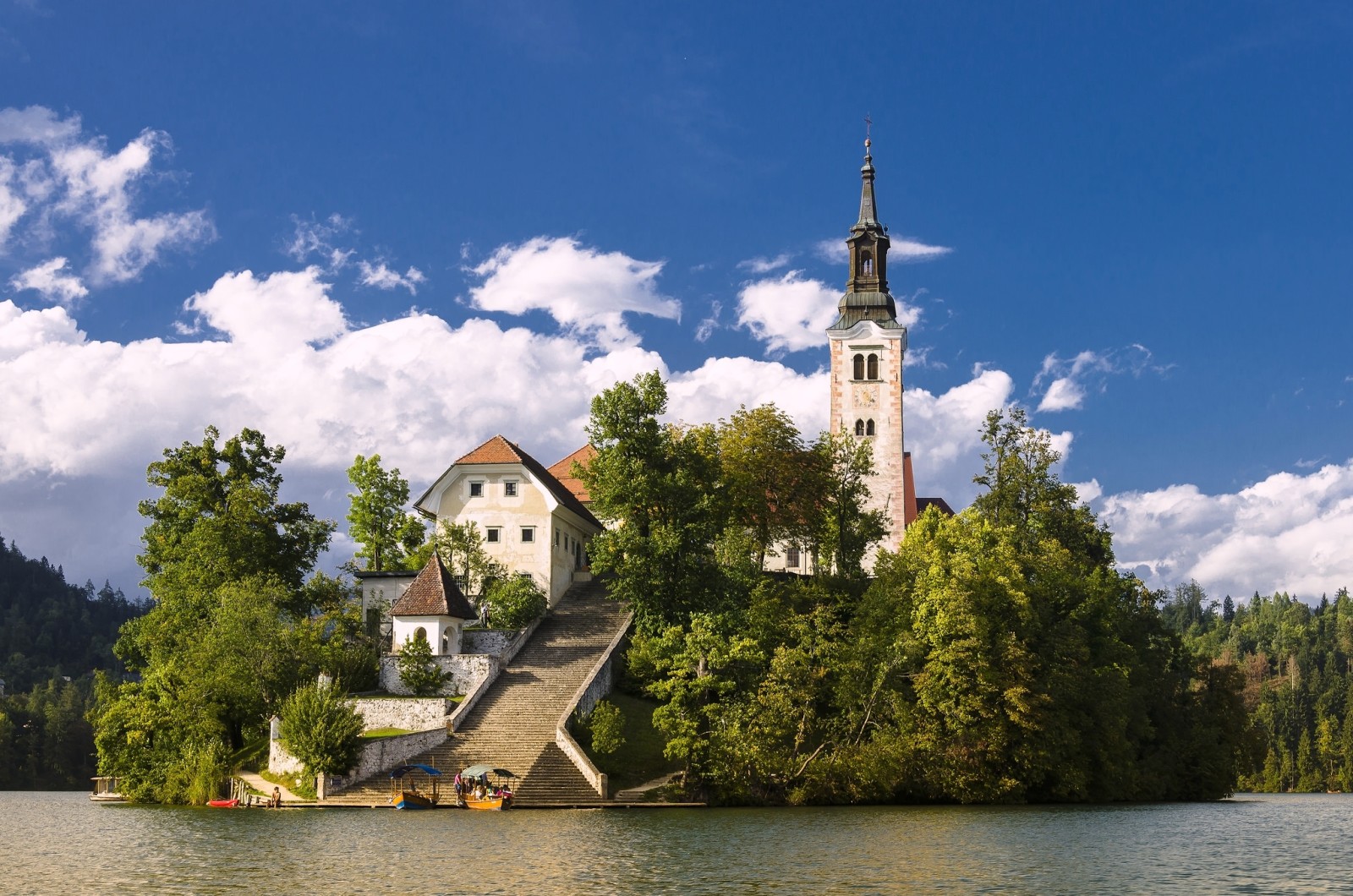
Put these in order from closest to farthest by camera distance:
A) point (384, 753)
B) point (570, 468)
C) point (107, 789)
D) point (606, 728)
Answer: point (606, 728) → point (384, 753) → point (107, 789) → point (570, 468)

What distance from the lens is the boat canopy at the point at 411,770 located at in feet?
157

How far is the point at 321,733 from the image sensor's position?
48.6 metres

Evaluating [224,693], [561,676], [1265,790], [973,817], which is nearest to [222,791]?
[224,693]

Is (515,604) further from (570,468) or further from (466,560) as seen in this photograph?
(570,468)

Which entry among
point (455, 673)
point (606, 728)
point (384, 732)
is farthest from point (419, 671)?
point (606, 728)

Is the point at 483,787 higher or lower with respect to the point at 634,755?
lower

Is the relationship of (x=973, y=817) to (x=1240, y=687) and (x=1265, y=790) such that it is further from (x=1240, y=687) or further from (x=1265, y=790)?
(x=1265, y=790)

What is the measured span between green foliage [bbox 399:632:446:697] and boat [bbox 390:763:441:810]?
22.0 ft

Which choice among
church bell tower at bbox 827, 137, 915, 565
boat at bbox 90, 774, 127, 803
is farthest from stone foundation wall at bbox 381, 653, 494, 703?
church bell tower at bbox 827, 137, 915, 565

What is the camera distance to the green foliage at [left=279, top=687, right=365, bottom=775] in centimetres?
4853

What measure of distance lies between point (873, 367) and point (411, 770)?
150 feet

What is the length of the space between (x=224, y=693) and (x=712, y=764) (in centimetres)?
2022

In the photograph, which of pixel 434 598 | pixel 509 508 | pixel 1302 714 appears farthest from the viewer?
pixel 1302 714

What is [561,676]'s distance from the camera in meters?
55.9
